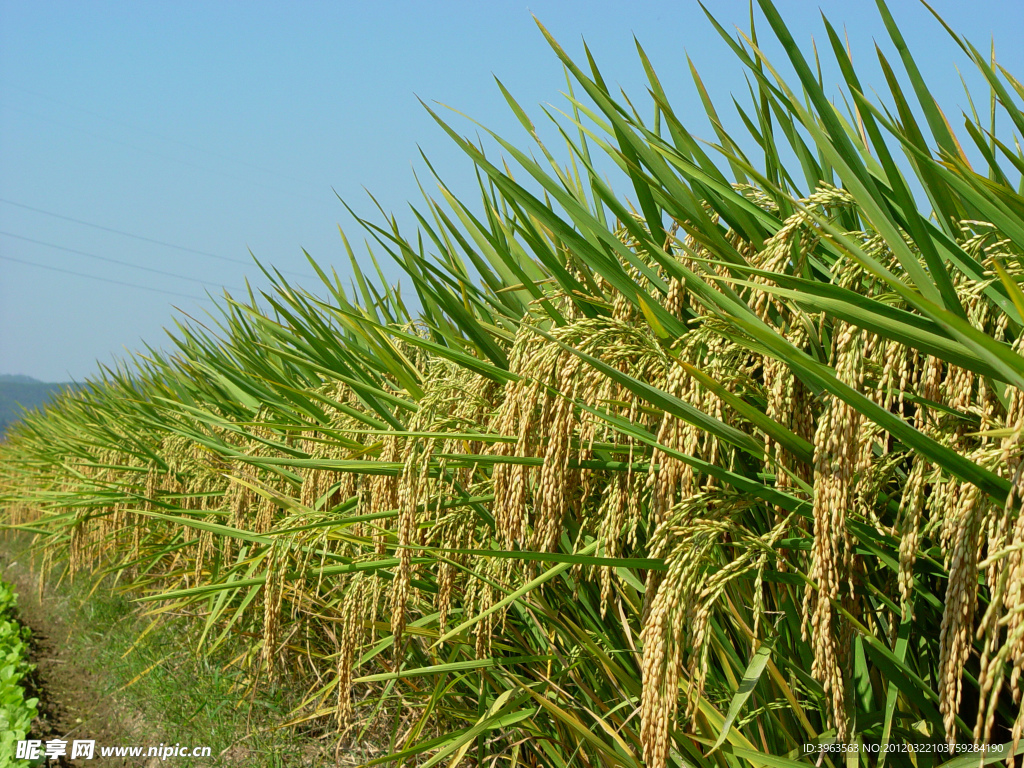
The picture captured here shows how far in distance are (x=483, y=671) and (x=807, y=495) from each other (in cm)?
130

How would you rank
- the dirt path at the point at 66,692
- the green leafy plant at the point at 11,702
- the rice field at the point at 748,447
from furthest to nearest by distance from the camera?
the dirt path at the point at 66,692, the green leafy plant at the point at 11,702, the rice field at the point at 748,447

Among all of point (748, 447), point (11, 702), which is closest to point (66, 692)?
point (11, 702)

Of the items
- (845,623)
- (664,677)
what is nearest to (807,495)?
(845,623)

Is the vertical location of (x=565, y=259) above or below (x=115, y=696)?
above

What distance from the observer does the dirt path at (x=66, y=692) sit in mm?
5477

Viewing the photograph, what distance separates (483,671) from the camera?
93.4 inches

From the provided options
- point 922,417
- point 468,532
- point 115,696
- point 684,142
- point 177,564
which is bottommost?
point 115,696

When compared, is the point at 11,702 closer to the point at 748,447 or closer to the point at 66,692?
the point at 66,692

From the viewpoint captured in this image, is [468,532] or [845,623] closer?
[845,623]

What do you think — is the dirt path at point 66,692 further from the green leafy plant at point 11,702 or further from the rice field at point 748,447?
the rice field at point 748,447

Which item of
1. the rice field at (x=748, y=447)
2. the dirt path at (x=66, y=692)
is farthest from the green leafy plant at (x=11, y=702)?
the rice field at (x=748, y=447)

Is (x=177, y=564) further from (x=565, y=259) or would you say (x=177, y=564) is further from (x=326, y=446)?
(x=565, y=259)

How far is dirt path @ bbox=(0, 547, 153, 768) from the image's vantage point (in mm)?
5477

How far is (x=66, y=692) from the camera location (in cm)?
705
